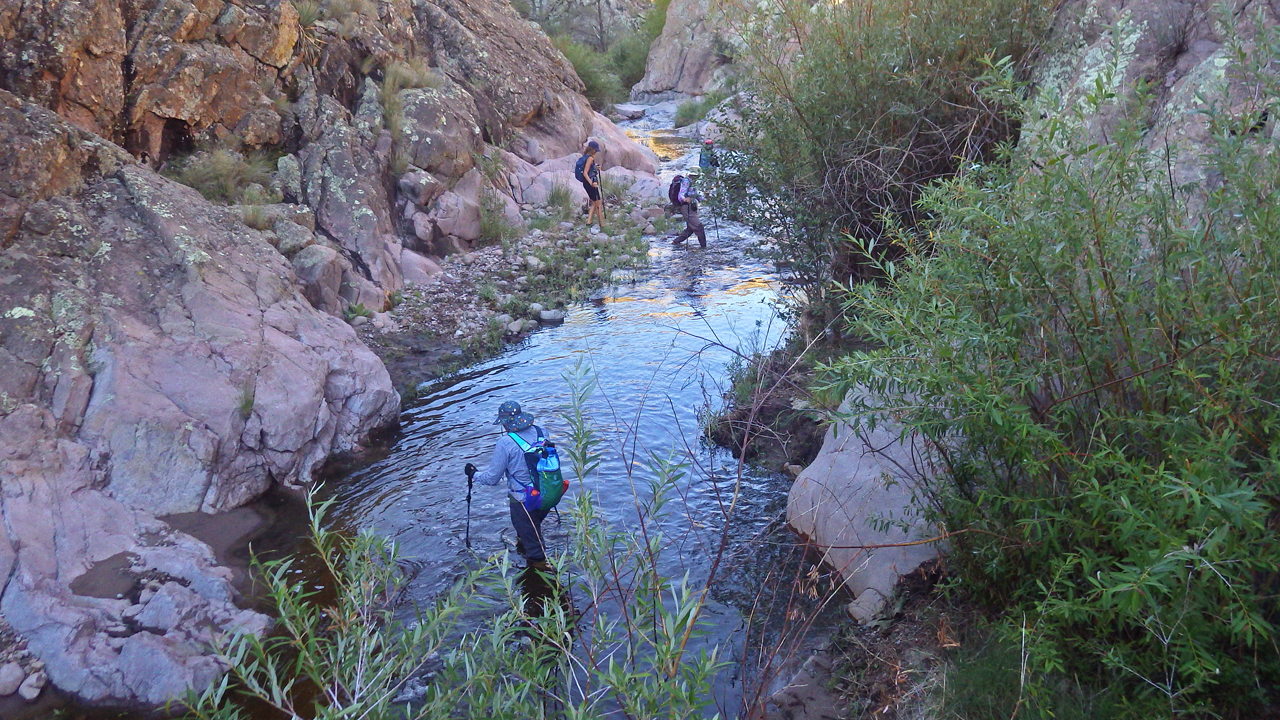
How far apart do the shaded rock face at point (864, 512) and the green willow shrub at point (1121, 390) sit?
1.05 metres

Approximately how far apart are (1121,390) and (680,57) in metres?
41.0

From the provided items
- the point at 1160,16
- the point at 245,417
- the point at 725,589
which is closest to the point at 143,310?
the point at 245,417

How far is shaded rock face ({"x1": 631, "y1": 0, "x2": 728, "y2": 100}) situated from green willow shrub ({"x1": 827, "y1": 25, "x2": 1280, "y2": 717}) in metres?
37.8

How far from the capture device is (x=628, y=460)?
7.73 meters

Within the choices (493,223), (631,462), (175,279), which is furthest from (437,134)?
(631,462)

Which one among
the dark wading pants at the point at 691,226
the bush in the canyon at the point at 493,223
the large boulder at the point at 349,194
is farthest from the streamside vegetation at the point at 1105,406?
the dark wading pants at the point at 691,226

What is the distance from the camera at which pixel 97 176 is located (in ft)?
27.5

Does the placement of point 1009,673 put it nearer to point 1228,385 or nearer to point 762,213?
point 1228,385

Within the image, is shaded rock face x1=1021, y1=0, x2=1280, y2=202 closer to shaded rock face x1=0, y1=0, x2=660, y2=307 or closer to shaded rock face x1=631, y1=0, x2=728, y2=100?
shaded rock face x1=0, y1=0, x2=660, y2=307

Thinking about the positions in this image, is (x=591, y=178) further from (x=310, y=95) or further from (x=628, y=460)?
(x=628, y=460)

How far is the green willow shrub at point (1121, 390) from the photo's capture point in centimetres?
272

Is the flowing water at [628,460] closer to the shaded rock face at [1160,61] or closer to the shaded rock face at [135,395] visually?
the shaded rock face at [135,395]

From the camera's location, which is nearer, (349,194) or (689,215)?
(349,194)

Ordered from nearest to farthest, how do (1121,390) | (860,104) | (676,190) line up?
(1121,390), (860,104), (676,190)
